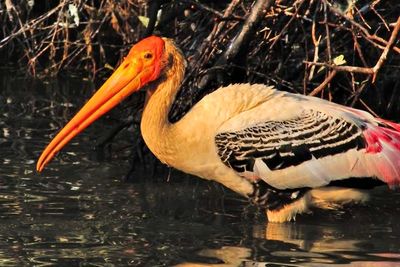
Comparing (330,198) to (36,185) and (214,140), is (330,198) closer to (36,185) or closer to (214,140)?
(214,140)

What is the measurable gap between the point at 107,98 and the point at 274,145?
3.82ft

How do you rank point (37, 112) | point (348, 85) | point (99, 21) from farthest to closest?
point (99, 21), point (37, 112), point (348, 85)

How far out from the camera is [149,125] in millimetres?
7328

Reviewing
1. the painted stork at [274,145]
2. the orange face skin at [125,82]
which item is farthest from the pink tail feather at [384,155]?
the orange face skin at [125,82]

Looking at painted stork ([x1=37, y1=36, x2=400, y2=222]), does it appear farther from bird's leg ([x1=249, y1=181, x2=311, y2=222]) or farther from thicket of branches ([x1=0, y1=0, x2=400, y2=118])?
thicket of branches ([x1=0, y1=0, x2=400, y2=118])

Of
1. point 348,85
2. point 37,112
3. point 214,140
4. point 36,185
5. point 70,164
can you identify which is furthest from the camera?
point 37,112

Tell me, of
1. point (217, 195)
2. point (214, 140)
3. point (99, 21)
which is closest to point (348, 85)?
point (217, 195)

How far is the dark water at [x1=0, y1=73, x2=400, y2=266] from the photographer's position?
6383mm

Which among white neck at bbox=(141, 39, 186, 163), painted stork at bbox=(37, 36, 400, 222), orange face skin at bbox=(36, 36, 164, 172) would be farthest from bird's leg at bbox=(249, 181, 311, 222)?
orange face skin at bbox=(36, 36, 164, 172)

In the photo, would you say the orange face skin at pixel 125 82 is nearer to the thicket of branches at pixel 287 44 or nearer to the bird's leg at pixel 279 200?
the thicket of branches at pixel 287 44

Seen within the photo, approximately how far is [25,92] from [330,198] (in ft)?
18.5

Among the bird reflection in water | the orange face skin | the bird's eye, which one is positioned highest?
the bird's eye

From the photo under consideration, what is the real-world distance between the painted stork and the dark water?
258 mm

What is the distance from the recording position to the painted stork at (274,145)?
7.15 meters
